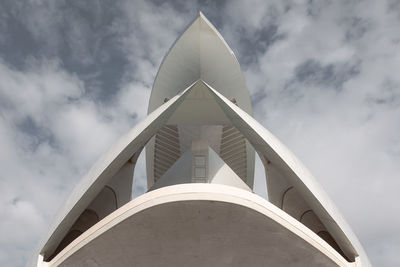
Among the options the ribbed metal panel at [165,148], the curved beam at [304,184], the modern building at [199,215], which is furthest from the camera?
the ribbed metal panel at [165,148]

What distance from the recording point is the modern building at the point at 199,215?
6.31 metres

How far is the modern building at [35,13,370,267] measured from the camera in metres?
6.31

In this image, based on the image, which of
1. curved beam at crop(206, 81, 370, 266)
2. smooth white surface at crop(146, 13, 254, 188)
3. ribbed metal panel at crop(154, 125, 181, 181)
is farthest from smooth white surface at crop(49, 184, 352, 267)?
ribbed metal panel at crop(154, 125, 181, 181)

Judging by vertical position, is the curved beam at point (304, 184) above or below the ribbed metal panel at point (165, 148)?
below

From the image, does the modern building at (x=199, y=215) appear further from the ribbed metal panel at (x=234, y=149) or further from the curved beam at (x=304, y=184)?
the ribbed metal panel at (x=234, y=149)

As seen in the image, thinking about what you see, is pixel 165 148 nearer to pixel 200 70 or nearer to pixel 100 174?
pixel 200 70

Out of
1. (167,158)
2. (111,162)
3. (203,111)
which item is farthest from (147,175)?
(111,162)

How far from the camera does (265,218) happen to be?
6.34 meters

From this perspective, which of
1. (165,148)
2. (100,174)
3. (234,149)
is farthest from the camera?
(234,149)

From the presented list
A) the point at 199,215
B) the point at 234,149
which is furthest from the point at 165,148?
the point at 199,215

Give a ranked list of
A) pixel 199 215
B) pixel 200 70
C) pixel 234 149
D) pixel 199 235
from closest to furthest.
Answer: pixel 199 215, pixel 199 235, pixel 200 70, pixel 234 149

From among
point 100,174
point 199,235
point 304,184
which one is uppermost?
point 100,174

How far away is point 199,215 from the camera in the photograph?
635 centimetres

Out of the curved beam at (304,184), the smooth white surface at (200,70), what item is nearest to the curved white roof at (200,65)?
the smooth white surface at (200,70)
